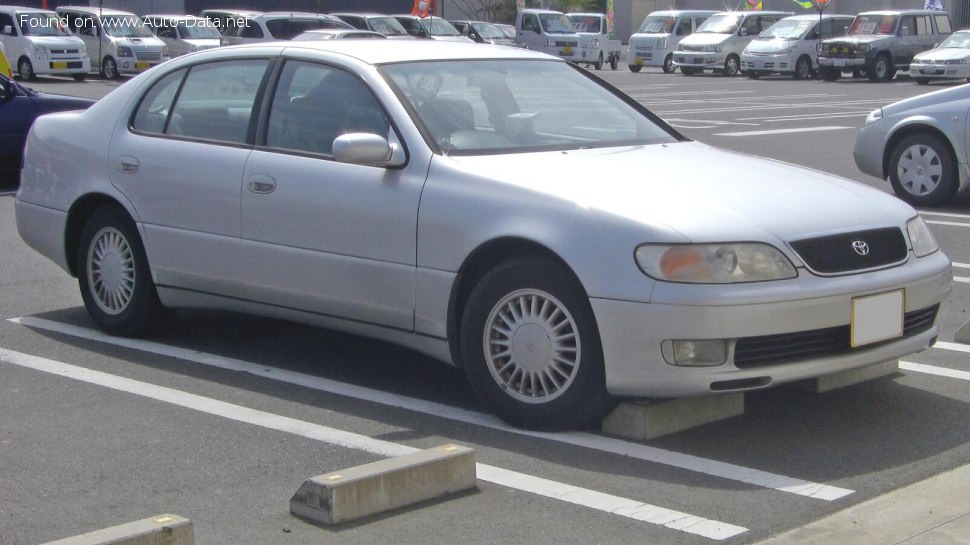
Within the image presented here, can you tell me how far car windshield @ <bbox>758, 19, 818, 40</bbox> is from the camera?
1511 inches

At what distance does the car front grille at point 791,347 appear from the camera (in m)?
4.92

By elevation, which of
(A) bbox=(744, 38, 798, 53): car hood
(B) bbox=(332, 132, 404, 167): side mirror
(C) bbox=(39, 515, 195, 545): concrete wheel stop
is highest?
(B) bbox=(332, 132, 404, 167): side mirror

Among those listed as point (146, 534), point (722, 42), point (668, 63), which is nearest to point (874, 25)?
point (722, 42)

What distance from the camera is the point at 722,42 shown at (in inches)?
1567

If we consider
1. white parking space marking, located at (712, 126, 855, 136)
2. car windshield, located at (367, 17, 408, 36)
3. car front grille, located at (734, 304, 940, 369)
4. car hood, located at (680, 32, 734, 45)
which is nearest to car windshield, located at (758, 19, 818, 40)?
car hood, located at (680, 32, 734, 45)

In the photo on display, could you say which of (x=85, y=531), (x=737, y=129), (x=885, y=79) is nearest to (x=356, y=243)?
(x=85, y=531)

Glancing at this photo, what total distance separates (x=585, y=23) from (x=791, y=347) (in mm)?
42260

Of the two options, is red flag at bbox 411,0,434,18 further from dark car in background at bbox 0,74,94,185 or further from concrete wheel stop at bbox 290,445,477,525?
concrete wheel stop at bbox 290,445,477,525

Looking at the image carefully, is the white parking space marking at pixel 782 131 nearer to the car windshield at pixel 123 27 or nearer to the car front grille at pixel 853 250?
the car front grille at pixel 853 250

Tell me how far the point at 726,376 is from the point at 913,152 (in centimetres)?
734

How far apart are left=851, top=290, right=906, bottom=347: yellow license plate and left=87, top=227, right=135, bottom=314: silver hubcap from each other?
3.61m

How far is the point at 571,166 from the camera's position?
218 inches

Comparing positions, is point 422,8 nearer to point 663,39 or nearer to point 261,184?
point 663,39

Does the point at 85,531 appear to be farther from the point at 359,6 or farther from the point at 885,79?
the point at 359,6
